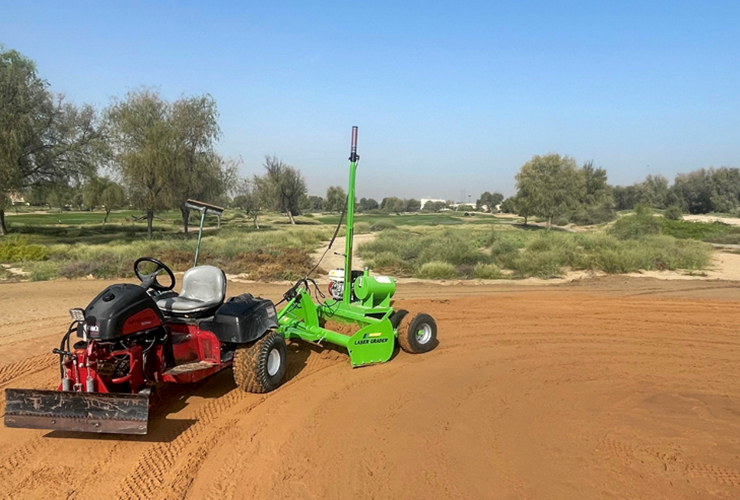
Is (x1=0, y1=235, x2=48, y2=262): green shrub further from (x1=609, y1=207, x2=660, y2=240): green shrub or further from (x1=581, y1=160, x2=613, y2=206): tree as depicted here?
(x1=581, y1=160, x2=613, y2=206): tree

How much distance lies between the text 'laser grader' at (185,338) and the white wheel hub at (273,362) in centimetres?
1

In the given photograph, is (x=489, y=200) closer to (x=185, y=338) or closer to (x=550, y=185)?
(x=550, y=185)

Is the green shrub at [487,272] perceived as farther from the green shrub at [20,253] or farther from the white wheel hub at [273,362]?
the green shrub at [20,253]

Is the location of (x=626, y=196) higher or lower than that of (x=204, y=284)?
higher

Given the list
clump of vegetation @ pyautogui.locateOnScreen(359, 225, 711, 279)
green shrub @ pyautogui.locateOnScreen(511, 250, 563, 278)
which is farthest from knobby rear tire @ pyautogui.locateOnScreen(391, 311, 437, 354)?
green shrub @ pyautogui.locateOnScreen(511, 250, 563, 278)

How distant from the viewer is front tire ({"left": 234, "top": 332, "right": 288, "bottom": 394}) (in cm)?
531

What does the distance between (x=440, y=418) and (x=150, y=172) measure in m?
30.8

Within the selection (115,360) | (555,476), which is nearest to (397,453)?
(555,476)

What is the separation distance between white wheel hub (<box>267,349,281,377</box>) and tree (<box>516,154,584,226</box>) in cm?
4272

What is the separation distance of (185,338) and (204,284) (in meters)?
0.75

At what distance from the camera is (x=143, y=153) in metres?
31.0

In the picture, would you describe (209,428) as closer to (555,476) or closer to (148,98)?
(555,476)

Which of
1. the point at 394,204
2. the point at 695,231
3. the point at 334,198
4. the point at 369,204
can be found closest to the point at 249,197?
the point at 695,231

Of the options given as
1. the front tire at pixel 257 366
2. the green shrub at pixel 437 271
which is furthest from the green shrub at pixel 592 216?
the front tire at pixel 257 366
